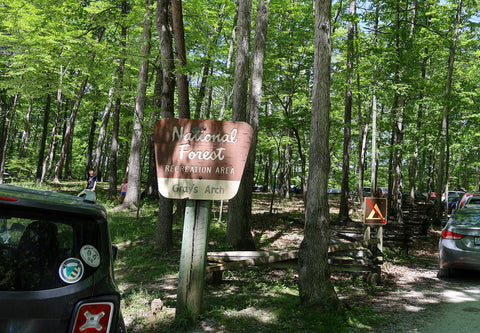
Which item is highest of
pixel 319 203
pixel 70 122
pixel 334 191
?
pixel 70 122

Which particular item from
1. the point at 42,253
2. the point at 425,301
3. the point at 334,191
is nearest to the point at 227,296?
the point at 425,301

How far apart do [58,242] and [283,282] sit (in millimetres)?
5936

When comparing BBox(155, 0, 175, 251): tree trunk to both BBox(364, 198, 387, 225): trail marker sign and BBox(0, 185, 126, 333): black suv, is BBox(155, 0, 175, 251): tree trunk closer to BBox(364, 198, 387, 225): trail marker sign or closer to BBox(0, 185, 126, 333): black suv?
BBox(364, 198, 387, 225): trail marker sign

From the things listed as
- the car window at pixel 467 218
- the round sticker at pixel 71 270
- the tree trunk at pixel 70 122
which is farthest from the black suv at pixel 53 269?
the tree trunk at pixel 70 122

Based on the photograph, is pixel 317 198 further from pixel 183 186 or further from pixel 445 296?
pixel 445 296

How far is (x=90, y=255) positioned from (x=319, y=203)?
146 inches

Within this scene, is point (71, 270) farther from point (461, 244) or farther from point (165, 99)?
point (461, 244)

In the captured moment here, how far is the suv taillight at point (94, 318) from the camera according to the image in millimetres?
2014

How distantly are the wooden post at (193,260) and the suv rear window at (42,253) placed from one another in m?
2.52

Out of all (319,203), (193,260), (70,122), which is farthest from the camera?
(70,122)

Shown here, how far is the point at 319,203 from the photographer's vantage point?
5.23 meters

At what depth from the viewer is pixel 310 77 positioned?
17266 mm

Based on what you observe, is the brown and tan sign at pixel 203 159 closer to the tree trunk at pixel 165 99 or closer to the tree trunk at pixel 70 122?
the tree trunk at pixel 165 99

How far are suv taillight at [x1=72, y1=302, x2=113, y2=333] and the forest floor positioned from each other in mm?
2681
